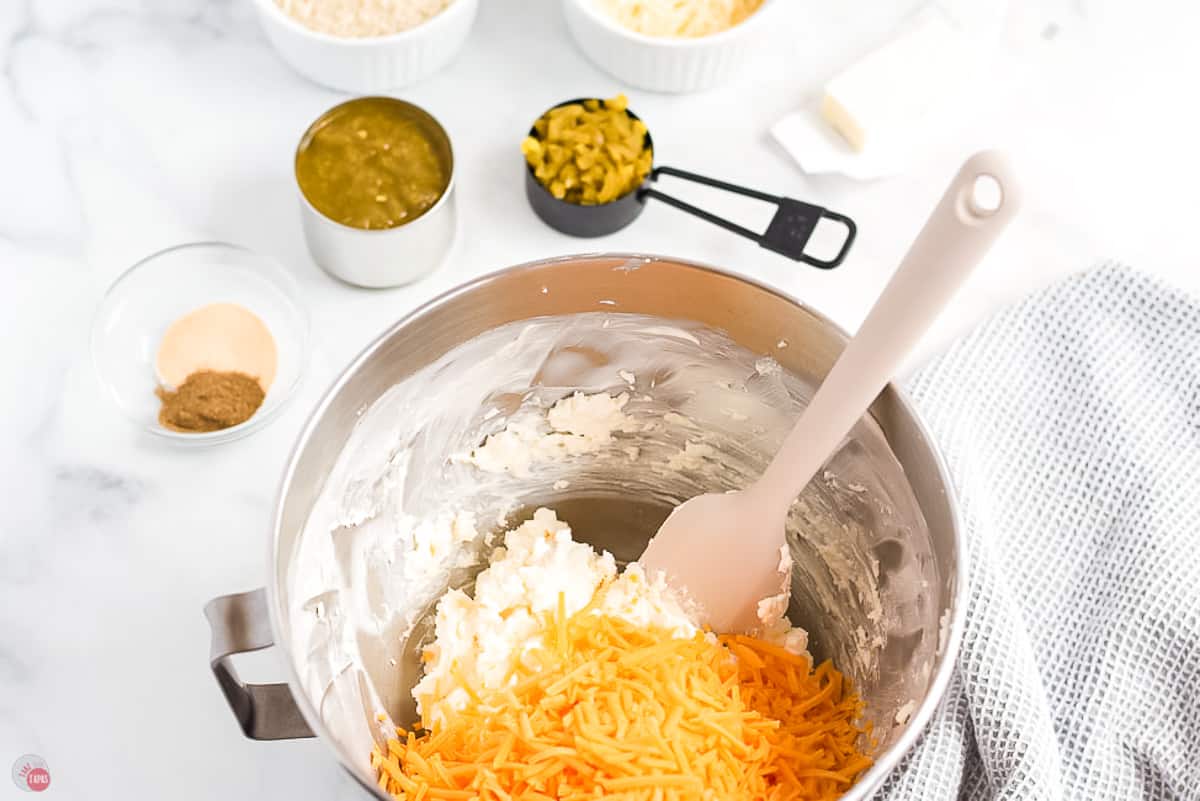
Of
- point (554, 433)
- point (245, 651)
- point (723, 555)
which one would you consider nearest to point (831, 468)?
point (723, 555)

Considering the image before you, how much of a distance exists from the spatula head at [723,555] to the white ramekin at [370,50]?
65 centimetres

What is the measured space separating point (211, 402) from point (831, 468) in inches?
26.4

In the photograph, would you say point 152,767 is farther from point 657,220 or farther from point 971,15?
point 971,15

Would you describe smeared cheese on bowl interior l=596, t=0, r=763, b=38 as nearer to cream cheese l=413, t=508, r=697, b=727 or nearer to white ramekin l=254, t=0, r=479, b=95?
white ramekin l=254, t=0, r=479, b=95

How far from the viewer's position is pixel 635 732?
3.36 feet

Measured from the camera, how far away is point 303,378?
53.5 inches

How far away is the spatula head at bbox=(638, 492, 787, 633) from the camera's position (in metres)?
1.10

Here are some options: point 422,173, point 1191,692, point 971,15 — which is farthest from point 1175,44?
point 422,173

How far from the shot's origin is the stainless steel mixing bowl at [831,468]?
938mm

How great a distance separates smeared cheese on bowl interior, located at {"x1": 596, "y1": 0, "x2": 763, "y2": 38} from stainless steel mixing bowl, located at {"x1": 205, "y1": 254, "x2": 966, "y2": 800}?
19.2 inches

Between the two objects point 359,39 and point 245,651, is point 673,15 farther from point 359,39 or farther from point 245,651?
point 245,651

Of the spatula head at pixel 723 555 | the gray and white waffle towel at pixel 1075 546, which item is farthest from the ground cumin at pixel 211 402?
the gray and white waffle towel at pixel 1075 546

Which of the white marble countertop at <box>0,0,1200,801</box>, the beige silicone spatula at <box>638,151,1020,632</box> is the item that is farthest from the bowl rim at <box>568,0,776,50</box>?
the beige silicone spatula at <box>638,151,1020,632</box>

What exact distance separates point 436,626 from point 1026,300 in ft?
2.51
